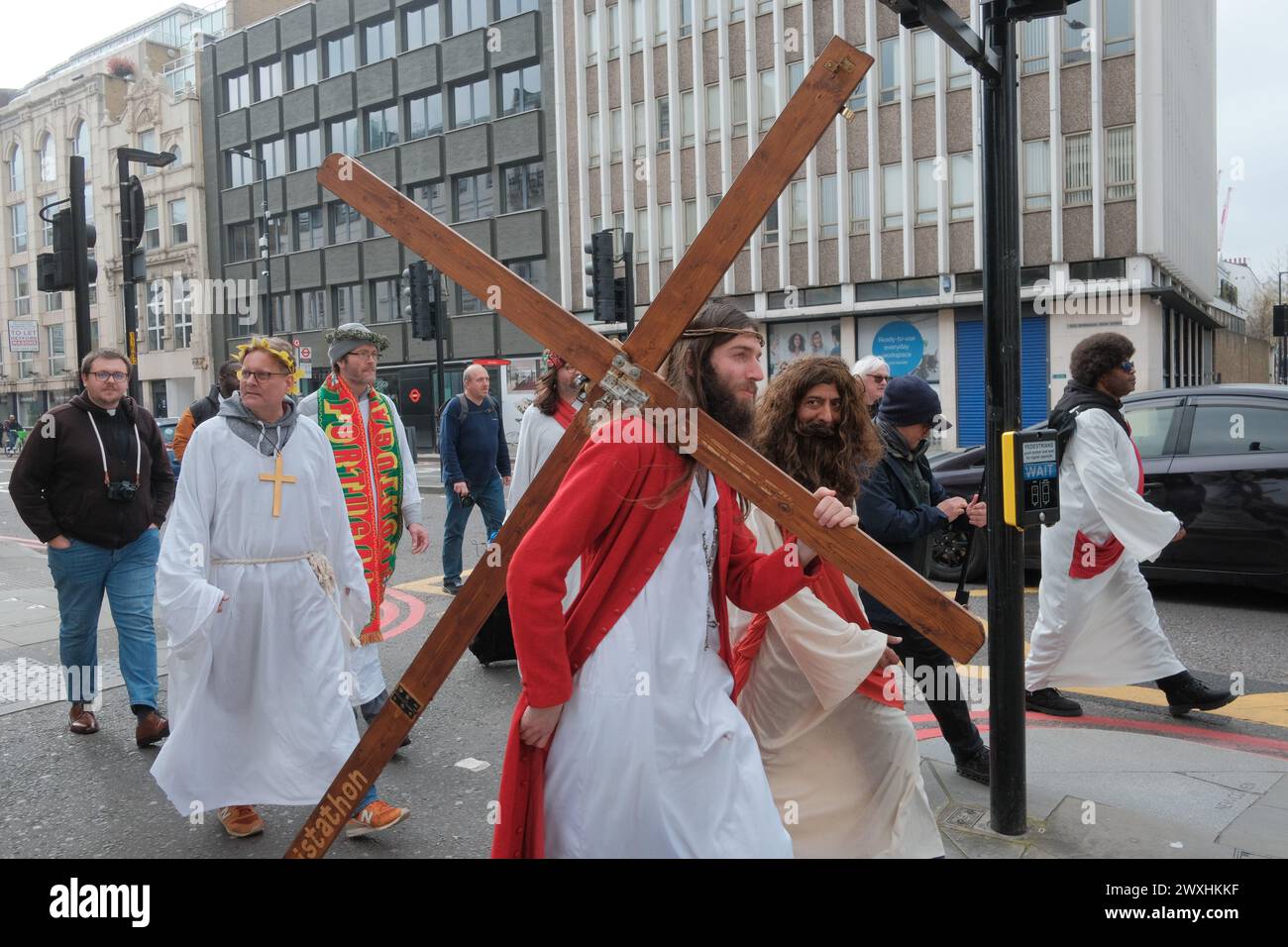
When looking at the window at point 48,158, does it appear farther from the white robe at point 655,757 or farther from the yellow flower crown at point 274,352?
the white robe at point 655,757

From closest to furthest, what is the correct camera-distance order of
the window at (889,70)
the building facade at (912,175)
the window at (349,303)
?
→ 1. the building facade at (912,175)
2. the window at (889,70)
3. the window at (349,303)

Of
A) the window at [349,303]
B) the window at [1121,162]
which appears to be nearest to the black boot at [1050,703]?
the window at [1121,162]

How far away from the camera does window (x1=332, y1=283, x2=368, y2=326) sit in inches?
1502

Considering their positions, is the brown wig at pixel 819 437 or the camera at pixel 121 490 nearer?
the brown wig at pixel 819 437

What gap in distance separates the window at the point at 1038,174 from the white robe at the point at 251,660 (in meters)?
24.7

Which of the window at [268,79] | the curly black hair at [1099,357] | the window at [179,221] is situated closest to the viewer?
the curly black hair at [1099,357]

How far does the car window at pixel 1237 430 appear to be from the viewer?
7281mm

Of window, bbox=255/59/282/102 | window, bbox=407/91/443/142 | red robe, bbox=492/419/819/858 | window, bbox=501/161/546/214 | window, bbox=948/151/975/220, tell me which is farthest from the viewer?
window, bbox=255/59/282/102

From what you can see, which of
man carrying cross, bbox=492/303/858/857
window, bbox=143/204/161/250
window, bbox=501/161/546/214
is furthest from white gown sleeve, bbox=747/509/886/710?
window, bbox=143/204/161/250

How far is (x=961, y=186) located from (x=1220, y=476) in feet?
67.5

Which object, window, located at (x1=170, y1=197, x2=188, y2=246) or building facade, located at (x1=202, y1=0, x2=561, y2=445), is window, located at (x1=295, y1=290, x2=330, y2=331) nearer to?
building facade, located at (x1=202, y1=0, x2=561, y2=445)

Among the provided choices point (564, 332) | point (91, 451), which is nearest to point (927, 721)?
point (564, 332)

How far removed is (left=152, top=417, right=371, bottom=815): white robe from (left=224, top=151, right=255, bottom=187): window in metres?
42.7
